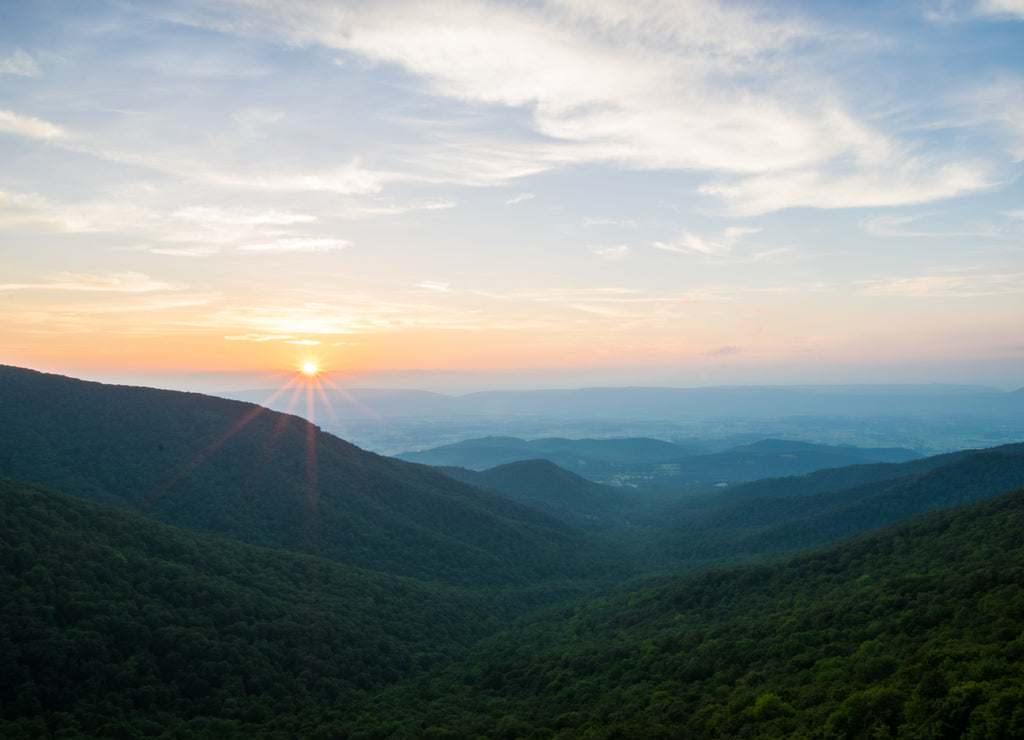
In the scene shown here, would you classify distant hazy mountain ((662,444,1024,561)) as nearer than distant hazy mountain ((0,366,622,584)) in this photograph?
No

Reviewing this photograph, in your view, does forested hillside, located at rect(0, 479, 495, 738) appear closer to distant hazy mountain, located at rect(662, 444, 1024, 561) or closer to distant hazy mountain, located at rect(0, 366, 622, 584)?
distant hazy mountain, located at rect(0, 366, 622, 584)

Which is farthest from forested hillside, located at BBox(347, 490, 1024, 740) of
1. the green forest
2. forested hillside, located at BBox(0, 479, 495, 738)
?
forested hillside, located at BBox(0, 479, 495, 738)

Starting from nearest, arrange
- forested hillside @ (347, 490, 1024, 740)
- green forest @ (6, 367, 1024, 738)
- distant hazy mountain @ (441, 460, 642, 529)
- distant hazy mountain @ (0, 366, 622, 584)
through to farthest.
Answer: forested hillside @ (347, 490, 1024, 740), green forest @ (6, 367, 1024, 738), distant hazy mountain @ (0, 366, 622, 584), distant hazy mountain @ (441, 460, 642, 529)

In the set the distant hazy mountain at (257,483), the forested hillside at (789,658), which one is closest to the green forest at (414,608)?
the forested hillside at (789,658)

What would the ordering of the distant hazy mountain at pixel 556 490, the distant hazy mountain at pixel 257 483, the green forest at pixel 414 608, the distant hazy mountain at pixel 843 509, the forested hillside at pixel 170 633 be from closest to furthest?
1. the green forest at pixel 414 608
2. the forested hillside at pixel 170 633
3. the distant hazy mountain at pixel 257 483
4. the distant hazy mountain at pixel 843 509
5. the distant hazy mountain at pixel 556 490

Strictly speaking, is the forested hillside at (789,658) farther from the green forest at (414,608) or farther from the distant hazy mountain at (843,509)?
the distant hazy mountain at (843,509)
